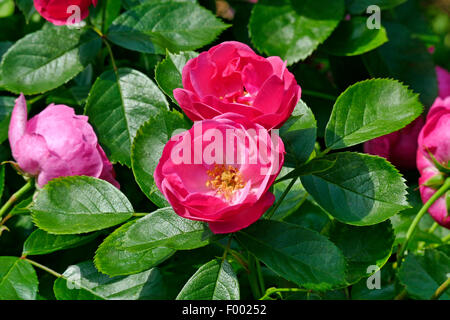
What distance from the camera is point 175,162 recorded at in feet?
1.83

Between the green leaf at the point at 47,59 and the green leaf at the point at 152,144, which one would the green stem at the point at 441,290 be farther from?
the green leaf at the point at 47,59

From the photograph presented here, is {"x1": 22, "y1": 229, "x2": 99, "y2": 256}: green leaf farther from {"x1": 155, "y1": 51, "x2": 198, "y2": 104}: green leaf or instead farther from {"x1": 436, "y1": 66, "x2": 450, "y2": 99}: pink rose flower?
{"x1": 436, "y1": 66, "x2": 450, "y2": 99}: pink rose flower

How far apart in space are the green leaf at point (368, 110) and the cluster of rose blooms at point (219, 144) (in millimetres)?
110

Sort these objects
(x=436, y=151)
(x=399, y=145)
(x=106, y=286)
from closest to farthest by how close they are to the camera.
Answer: (x=106, y=286) < (x=436, y=151) < (x=399, y=145)

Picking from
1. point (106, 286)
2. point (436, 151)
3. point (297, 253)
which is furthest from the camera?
point (436, 151)

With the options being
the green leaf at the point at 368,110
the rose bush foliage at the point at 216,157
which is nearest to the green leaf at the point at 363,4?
the rose bush foliage at the point at 216,157

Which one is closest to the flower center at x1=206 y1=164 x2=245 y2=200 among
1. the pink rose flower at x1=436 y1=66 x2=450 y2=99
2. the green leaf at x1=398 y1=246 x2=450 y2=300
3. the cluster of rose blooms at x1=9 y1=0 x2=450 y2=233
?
the cluster of rose blooms at x1=9 y1=0 x2=450 y2=233

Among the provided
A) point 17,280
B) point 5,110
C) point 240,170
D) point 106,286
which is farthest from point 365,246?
point 5,110

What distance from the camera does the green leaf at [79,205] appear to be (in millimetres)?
633

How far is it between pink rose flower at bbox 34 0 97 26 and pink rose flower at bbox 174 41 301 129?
0.22 meters

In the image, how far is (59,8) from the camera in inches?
28.7

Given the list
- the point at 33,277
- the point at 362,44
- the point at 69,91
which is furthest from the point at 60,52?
the point at 362,44

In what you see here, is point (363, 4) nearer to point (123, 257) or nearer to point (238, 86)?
A: point (238, 86)

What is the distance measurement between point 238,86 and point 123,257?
21 cm
